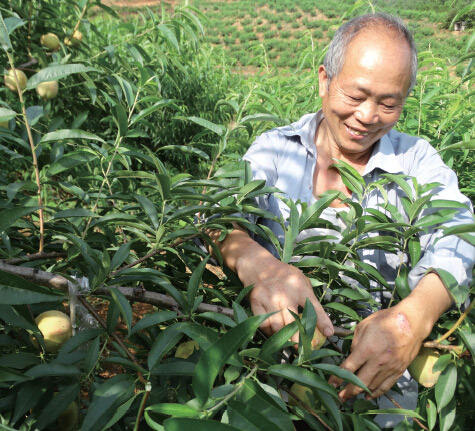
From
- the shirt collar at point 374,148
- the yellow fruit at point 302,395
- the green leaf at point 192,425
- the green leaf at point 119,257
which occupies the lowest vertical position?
the yellow fruit at point 302,395

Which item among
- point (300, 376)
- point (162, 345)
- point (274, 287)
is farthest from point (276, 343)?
point (274, 287)

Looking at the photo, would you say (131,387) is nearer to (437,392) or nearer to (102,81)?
(437,392)

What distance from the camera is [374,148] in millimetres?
1387

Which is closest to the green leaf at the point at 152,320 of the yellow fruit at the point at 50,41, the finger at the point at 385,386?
the finger at the point at 385,386

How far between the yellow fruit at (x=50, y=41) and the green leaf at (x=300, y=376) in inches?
73.4

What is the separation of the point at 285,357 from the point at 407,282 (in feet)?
1.19

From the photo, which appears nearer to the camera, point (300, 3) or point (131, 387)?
point (131, 387)

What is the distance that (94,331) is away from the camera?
2.21 feet

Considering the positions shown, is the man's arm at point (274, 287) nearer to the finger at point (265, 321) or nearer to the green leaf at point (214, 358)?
the finger at point (265, 321)

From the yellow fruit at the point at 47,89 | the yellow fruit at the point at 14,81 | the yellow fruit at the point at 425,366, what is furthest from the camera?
the yellow fruit at the point at 47,89

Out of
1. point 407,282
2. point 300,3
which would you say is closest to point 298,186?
point 407,282

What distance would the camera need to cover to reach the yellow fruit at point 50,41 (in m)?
1.91

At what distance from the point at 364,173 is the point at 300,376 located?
0.94 meters

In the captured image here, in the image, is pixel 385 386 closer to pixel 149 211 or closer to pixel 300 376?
pixel 300 376
